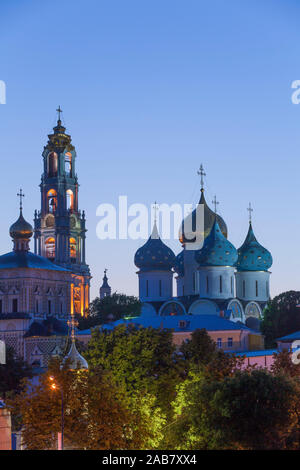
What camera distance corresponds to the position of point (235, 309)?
92.8 metres

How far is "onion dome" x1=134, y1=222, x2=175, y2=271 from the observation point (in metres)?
99.4

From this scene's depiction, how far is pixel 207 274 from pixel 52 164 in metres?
31.7

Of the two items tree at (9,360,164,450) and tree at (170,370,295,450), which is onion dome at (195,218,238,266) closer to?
tree at (170,370,295,450)

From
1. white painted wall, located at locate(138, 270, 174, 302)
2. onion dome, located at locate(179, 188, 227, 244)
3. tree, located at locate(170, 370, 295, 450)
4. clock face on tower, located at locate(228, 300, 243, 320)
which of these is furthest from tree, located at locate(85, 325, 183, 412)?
onion dome, located at locate(179, 188, 227, 244)

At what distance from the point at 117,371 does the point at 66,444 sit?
40.3 ft

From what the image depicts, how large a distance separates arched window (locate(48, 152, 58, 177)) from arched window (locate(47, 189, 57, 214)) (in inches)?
81.2

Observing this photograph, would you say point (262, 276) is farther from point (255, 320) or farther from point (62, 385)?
point (62, 385)

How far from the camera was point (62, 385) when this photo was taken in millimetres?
41156

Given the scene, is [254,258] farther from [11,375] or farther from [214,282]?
[11,375]

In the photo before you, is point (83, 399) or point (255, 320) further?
point (255, 320)

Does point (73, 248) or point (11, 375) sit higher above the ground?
point (73, 248)

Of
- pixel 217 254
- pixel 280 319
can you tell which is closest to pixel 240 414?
pixel 280 319

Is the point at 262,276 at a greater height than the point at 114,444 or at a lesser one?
greater
